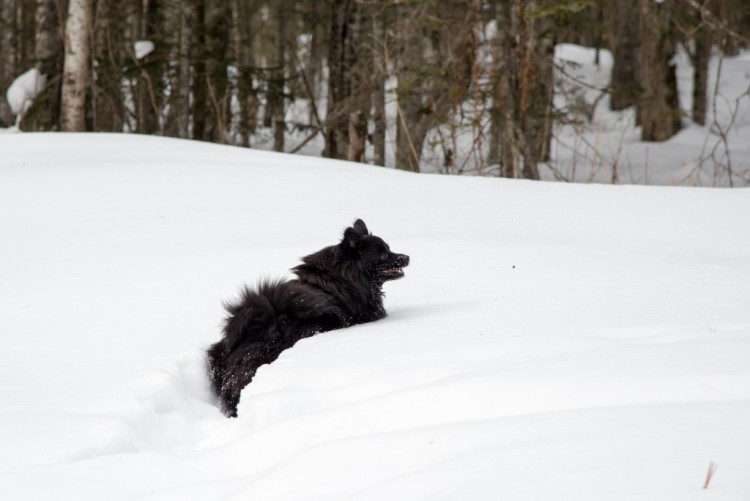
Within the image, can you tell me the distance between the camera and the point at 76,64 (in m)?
13.9

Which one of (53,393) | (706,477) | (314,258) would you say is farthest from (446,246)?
(706,477)

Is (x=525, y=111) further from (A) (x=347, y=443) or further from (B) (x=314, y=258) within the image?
(A) (x=347, y=443)

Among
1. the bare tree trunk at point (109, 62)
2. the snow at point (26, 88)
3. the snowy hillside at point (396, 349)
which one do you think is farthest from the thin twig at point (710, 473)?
the snow at point (26, 88)

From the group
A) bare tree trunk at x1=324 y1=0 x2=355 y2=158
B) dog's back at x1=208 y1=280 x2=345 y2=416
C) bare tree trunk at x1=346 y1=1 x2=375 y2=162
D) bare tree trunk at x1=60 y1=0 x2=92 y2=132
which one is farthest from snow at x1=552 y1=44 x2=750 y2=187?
dog's back at x1=208 y1=280 x2=345 y2=416

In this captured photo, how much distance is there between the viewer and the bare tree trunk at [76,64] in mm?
13680

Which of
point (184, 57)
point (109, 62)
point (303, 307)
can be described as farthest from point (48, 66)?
point (303, 307)

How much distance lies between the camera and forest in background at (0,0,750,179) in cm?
1159

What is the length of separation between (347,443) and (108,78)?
48.0ft

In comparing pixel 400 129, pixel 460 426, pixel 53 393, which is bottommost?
pixel 53 393

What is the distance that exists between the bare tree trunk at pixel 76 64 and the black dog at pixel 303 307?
10068 mm

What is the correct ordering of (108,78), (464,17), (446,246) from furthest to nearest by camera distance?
(108,78) → (464,17) → (446,246)

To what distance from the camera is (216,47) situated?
16547 mm

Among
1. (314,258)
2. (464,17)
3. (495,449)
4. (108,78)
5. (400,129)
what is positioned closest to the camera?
(495,449)

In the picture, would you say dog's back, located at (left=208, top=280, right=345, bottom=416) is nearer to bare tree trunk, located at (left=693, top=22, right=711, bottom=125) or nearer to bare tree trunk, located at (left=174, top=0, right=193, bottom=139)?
bare tree trunk, located at (left=174, top=0, right=193, bottom=139)
